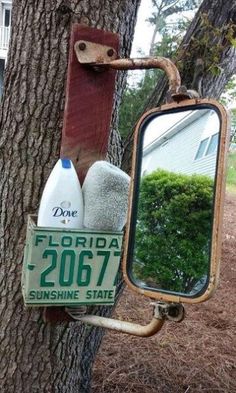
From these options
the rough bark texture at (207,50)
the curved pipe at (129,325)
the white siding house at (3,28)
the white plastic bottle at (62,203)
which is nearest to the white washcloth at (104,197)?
the white plastic bottle at (62,203)

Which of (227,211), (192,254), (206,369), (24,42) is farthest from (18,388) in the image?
(227,211)

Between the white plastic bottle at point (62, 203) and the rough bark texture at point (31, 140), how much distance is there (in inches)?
9.9

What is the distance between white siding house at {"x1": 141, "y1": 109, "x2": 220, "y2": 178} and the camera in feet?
2.98

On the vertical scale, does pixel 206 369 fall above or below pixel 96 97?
below

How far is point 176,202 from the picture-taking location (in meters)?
0.97

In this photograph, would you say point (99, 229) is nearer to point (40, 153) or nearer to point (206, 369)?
point (40, 153)

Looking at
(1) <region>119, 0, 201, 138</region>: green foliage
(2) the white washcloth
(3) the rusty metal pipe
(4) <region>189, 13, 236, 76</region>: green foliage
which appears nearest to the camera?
(3) the rusty metal pipe

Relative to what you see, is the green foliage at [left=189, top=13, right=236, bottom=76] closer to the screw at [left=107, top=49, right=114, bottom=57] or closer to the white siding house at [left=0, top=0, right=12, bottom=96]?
the screw at [left=107, top=49, right=114, bottom=57]

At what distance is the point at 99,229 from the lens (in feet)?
3.68

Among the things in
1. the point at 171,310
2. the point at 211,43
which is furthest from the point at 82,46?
the point at 211,43

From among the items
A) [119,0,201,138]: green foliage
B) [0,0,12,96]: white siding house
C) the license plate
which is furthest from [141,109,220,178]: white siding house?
[0,0,12,96]: white siding house

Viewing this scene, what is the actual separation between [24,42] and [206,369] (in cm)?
230

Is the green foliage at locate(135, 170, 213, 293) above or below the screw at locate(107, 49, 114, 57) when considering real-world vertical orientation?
below

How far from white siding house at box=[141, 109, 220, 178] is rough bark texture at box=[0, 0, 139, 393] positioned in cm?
39
